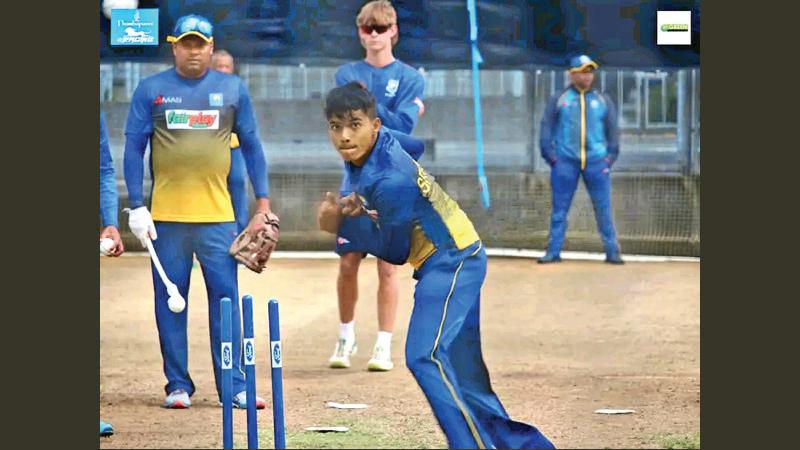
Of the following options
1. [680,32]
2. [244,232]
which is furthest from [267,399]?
[680,32]

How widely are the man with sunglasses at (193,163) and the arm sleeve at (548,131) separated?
152cm

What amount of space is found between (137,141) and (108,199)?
34cm

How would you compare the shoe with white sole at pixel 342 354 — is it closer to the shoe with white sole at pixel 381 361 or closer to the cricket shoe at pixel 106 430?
the shoe with white sole at pixel 381 361

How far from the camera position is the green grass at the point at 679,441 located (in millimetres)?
11477

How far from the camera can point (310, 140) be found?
12.0 metres

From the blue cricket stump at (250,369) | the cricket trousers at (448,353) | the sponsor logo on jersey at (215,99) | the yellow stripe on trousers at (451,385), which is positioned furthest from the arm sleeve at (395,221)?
the sponsor logo on jersey at (215,99)

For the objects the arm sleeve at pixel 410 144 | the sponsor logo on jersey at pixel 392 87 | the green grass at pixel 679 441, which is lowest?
the green grass at pixel 679 441

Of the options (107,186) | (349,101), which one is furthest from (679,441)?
(107,186)

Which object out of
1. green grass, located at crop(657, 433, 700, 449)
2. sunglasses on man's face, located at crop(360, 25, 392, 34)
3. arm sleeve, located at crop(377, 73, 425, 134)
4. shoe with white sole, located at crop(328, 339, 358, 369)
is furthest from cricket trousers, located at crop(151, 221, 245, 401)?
green grass, located at crop(657, 433, 700, 449)

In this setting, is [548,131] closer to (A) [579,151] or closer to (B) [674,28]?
(A) [579,151]

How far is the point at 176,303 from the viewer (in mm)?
11789

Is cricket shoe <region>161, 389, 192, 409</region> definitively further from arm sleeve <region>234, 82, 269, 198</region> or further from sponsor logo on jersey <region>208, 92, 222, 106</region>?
sponsor logo on jersey <region>208, 92, 222, 106</region>
